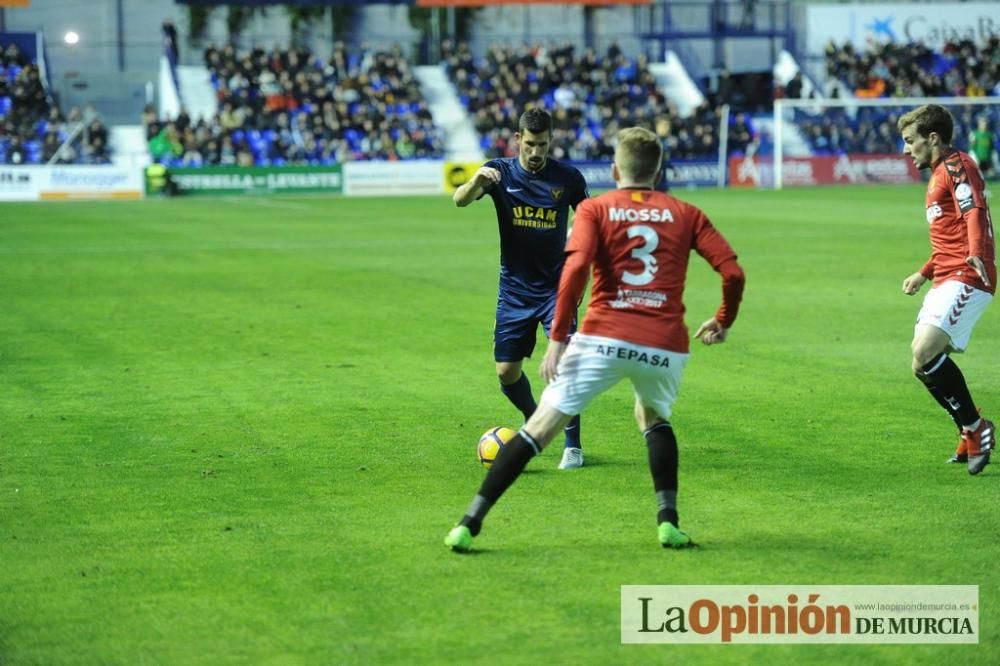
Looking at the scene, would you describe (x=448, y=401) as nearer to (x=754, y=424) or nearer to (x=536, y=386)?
(x=536, y=386)

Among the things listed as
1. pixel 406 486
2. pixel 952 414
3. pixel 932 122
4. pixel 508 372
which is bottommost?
pixel 406 486

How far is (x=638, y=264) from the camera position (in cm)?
627

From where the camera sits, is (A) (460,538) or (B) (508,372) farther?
(B) (508,372)

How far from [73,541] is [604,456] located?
333cm

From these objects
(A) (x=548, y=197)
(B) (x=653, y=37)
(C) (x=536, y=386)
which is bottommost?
(C) (x=536, y=386)

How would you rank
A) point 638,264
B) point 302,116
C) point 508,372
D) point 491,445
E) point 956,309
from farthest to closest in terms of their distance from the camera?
1. point 302,116
2. point 508,372
3. point 491,445
4. point 956,309
5. point 638,264

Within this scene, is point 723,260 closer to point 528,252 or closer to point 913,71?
point 528,252

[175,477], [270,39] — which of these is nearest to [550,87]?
[270,39]

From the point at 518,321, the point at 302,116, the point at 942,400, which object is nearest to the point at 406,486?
the point at 518,321

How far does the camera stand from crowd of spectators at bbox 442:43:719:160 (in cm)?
4934

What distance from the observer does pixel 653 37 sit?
56.5 meters

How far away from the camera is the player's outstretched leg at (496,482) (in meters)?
6.36

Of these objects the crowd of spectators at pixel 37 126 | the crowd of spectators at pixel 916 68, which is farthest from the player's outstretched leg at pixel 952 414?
the crowd of spectators at pixel 916 68

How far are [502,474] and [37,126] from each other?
1731 inches
